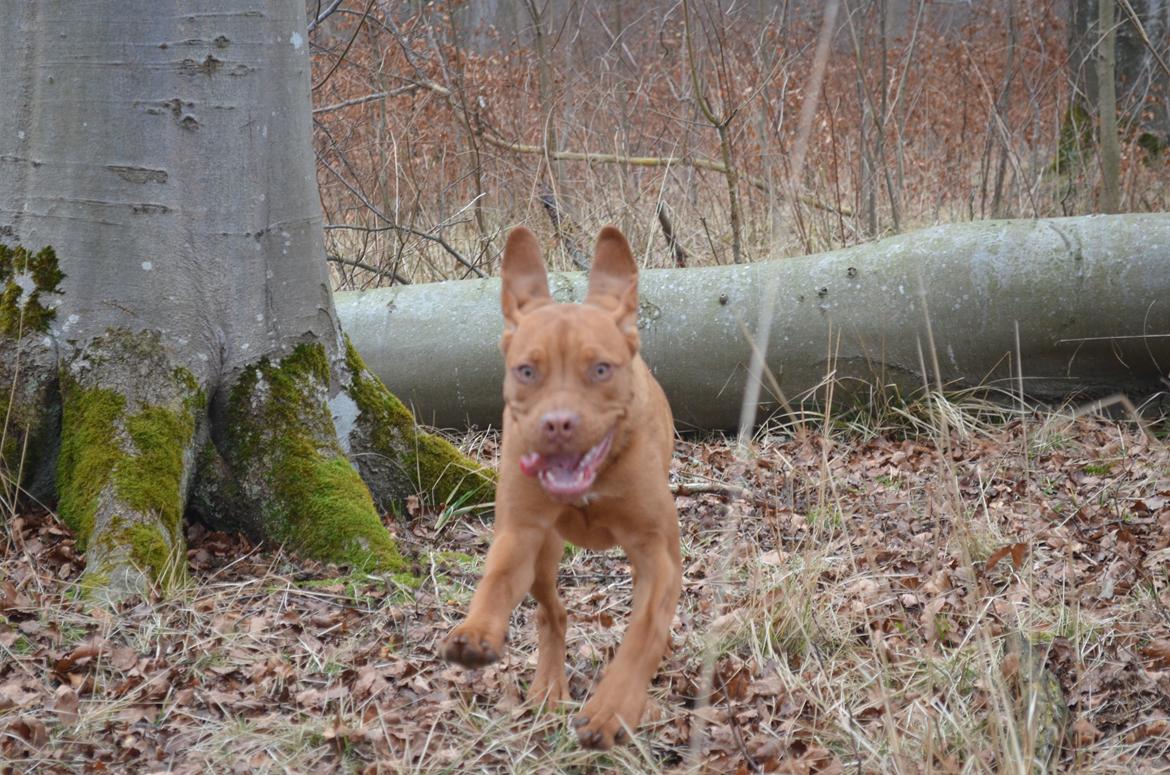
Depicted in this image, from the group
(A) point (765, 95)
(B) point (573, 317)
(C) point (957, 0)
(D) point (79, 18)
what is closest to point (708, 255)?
(A) point (765, 95)

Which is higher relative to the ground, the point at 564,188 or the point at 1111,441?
the point at 564,188

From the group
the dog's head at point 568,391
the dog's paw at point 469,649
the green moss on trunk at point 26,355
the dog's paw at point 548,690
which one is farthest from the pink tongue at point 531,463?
the green moss on trunk at point 26,355

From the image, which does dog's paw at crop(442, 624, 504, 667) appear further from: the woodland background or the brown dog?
the woodland background

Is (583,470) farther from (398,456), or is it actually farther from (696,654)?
(398,456)

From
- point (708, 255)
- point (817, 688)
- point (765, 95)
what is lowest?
point (817, 688)

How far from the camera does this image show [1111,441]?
6363 millimetres

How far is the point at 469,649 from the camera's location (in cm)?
288

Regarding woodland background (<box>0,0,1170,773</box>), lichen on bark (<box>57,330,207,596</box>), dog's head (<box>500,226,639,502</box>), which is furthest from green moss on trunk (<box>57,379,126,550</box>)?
dog's head (<box>500,226,639,502</box>)

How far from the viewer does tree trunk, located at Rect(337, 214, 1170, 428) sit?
21.3ft

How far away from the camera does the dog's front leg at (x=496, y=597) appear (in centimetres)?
289

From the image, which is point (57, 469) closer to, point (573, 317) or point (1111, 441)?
point (573, 317)

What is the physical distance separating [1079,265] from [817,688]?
3.79 metres

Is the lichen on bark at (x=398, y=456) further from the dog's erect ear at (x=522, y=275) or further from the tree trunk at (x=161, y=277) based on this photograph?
the dog's erect ear at (x=522, y=275)

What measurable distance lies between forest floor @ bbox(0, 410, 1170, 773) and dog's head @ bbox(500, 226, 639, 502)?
44cm
